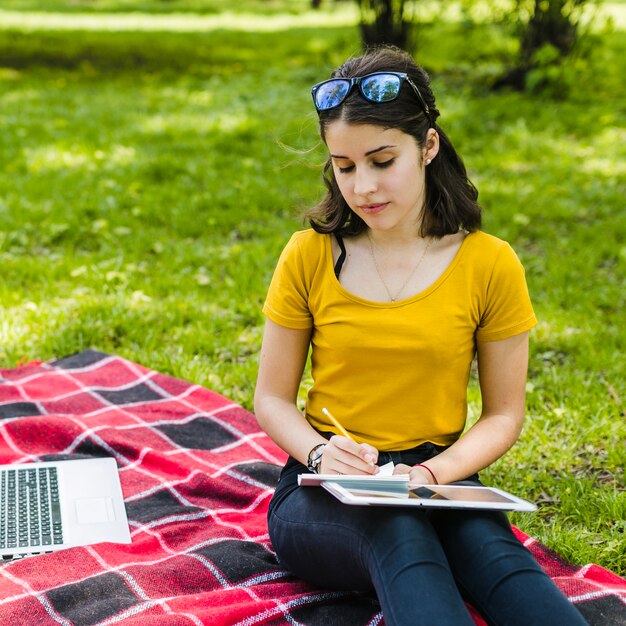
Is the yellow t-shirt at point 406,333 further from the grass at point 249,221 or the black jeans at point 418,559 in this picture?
the grass at point 249,221

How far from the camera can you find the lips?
90.7 inches

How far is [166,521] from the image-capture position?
276 cm

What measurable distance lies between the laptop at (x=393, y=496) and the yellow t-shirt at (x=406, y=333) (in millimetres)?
328

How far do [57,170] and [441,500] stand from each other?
17.3 feet

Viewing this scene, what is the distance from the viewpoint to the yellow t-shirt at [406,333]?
92.4 inches

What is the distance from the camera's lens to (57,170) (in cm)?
658

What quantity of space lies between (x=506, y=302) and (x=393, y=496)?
0.65m

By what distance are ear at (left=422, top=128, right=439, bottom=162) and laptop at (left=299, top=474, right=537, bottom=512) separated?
0.87m

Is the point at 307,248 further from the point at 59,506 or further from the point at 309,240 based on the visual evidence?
the point at 59,506

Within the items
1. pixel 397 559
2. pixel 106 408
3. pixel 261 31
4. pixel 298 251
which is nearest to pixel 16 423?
pixel 106 408

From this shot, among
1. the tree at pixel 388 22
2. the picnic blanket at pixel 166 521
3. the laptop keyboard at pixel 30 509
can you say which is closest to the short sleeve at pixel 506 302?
the picnic blanket at pixel 166 521

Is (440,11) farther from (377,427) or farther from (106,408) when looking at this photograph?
(377,427)

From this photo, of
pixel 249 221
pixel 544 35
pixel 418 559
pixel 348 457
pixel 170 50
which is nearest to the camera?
pixel 418 559

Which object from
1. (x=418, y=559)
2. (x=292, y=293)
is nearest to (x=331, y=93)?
(x=292, y=293)
